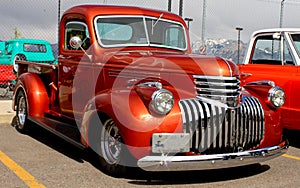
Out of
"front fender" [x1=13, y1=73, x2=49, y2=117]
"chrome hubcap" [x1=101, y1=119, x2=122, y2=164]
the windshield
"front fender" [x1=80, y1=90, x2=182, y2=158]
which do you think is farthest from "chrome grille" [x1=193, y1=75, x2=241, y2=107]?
"front fender" [x1=13, y1=73, x2=49, y2=117]

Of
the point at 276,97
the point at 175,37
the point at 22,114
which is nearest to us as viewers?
the point at 276,97

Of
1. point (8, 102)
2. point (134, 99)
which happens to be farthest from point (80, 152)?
point (8, 102)

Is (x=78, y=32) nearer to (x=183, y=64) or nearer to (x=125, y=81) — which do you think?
(x=125, y=81)

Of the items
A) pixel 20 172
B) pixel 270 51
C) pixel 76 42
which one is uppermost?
pixel 76 42

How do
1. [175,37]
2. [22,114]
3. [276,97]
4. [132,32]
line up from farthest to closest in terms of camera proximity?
1. [22,114]
2. [175,37]
3. [132,32]
4. [276,97]

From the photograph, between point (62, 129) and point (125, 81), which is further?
point (62, 129)

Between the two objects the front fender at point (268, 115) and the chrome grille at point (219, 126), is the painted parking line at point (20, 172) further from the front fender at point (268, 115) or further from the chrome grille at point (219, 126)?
the front fender at point (268, 115)

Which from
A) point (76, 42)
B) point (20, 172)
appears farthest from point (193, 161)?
point (76, 42)

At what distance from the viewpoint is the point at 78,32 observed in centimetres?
546

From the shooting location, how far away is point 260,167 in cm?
495

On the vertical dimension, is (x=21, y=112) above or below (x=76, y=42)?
below

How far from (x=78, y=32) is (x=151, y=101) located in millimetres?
1965

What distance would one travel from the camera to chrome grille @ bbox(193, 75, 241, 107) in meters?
4.30

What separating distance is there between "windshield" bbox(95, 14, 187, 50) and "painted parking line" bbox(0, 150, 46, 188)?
5.59ft
